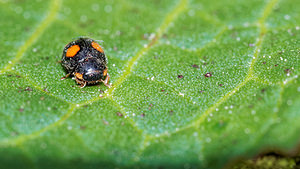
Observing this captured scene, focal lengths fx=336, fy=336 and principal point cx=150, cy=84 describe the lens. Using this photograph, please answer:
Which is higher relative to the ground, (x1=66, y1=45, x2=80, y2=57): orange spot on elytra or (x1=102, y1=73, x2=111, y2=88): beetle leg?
(x1=66, y1=45, x2=80, y2=57): orange spot on elytra

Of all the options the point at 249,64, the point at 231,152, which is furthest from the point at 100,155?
the point at 249,64

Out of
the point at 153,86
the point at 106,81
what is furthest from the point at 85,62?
the point at 153,86

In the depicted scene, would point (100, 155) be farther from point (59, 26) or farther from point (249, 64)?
point (59, 26)

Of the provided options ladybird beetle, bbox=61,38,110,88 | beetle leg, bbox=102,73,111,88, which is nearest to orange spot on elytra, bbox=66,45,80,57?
ladybird beetle, bbox=61,38,110,88

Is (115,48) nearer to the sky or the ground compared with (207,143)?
nearer to the sky

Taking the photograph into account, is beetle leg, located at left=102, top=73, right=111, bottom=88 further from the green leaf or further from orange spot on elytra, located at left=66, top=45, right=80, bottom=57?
orange spot on elytra, located at left=66, top=45, right=80, bottom=57

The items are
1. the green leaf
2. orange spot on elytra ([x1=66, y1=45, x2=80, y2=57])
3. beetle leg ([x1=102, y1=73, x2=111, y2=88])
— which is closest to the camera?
the green leaf

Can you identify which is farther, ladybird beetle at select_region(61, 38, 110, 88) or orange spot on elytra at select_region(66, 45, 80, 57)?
orange spot on elytra at select_region(66, 45, 80, 57)

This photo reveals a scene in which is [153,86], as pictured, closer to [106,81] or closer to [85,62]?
[106,81]

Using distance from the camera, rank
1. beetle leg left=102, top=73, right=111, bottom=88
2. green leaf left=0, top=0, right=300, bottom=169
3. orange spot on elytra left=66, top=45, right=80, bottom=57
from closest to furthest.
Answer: green leaf left=0, top=0, right=300, bottom=169, beetle leg left=102, top=73, right=111, bottom=88, orange spot on elytra left=66, top=45, right=80, bottom=57
